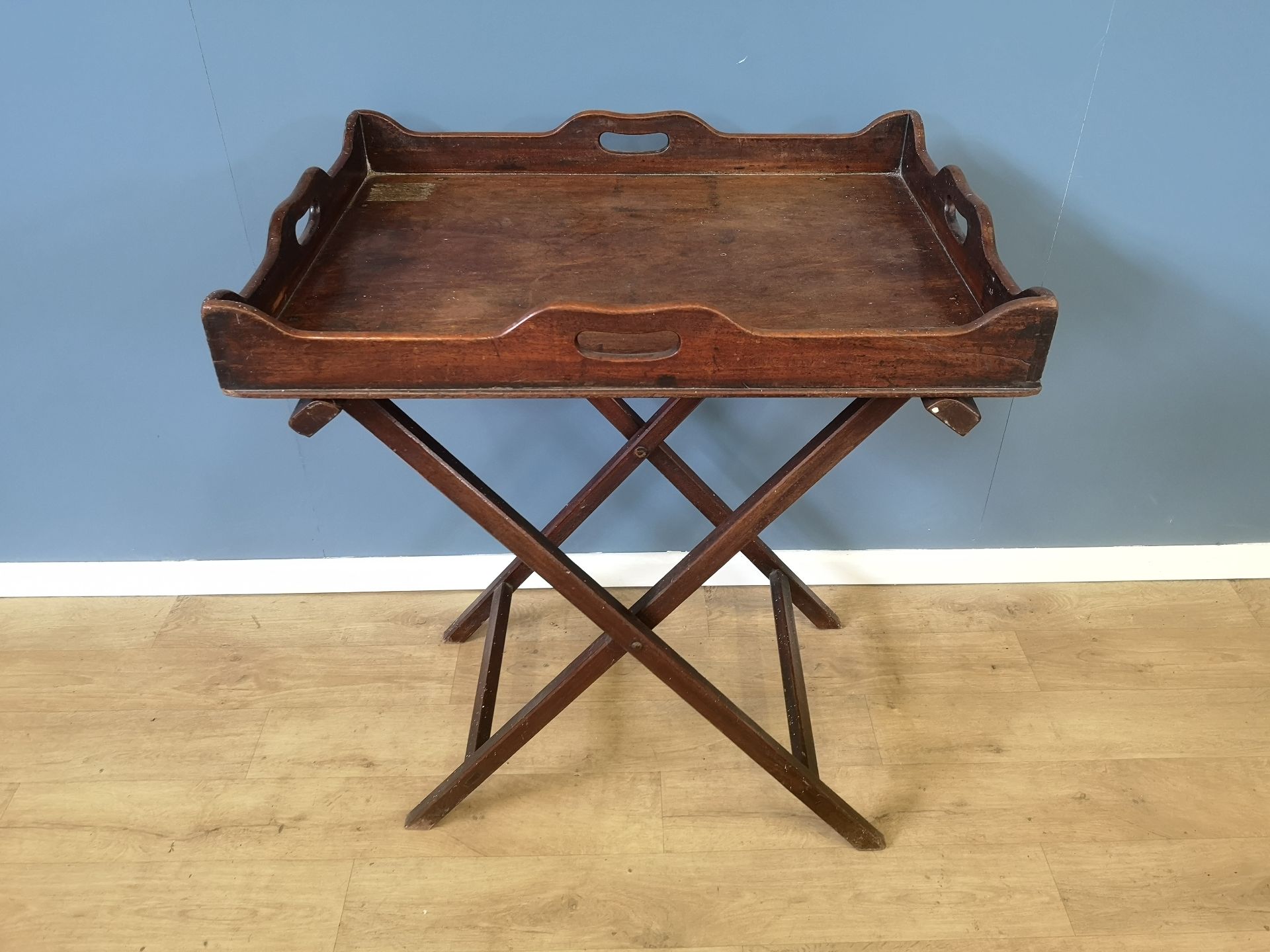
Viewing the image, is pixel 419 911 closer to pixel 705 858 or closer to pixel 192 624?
pixel 705 858

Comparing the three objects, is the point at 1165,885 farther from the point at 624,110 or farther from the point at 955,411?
the point at 624,110

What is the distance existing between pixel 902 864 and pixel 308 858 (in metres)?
1.00

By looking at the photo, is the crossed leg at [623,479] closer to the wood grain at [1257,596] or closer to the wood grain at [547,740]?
the wood grain at [547,740]

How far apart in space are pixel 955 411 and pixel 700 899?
2.95 ft

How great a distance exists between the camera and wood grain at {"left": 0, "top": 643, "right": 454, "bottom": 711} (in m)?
1.92

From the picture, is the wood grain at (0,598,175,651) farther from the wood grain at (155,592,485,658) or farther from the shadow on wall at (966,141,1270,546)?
the shadow on wall at (966,141,1270,546)

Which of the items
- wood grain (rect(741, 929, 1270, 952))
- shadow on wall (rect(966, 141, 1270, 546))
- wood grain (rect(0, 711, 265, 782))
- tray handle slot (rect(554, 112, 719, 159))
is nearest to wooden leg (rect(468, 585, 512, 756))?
wood grain (rect(0, 711, 265, 782))

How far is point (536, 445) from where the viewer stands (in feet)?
6.48

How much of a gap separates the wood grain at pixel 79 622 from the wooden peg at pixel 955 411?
5.54 ft

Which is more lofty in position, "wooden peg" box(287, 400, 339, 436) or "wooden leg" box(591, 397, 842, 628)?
"wooden peg" box(287, 400, 339, 436)

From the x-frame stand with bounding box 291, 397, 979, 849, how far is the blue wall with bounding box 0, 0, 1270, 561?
16cm

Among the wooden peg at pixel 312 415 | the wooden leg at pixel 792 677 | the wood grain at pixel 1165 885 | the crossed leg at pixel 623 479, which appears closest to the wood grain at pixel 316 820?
the wooden leg at pixel 792 677

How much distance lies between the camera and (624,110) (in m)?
1.65

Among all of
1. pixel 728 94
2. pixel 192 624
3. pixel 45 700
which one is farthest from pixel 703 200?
pixel 45 700
